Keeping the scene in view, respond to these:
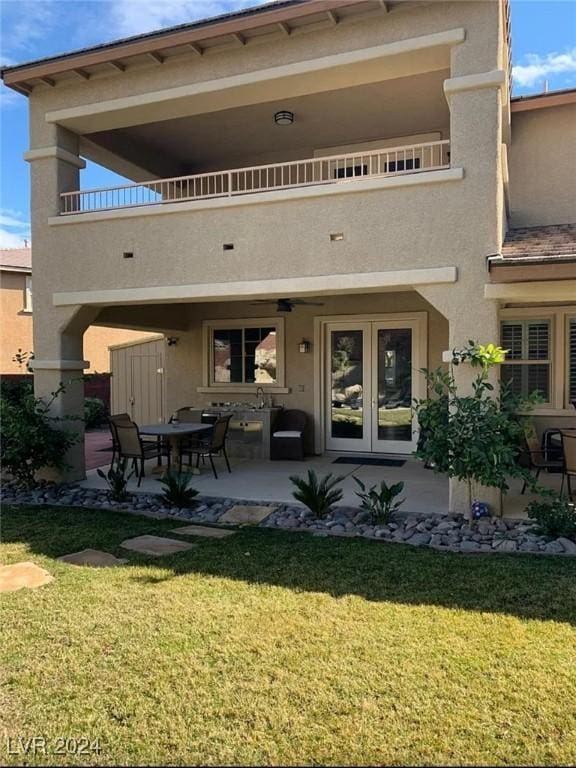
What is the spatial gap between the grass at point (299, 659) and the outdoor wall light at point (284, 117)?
865 cm

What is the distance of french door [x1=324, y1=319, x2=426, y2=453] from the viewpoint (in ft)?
41.3

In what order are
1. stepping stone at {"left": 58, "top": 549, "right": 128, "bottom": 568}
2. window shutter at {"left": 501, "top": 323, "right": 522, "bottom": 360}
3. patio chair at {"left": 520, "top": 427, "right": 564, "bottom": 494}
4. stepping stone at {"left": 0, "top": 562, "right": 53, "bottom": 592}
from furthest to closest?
window shutter at {"left": 501, "top": 323, "right": 522, "bottom": 360} < patio chair at {"left": 520, "top": 427, "right": 564, "bottom": 494} < stepping stone at {"left": 58, "top": 549, "right": 128, "bottom": 568} < stepping stone at {"left": 0, "top": 562, "right": 53, "bottom": 592}

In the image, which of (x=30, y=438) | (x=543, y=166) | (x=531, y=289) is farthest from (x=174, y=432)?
(x=543, y=166)

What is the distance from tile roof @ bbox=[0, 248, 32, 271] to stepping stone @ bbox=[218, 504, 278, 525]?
66.0 feet

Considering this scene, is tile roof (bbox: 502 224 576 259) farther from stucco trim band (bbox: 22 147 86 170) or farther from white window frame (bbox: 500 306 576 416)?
stucco trim band (bbox: 22 147 86 170)

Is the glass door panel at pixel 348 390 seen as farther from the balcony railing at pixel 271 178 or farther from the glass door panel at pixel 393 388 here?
the balcony railing at pixel 271 178

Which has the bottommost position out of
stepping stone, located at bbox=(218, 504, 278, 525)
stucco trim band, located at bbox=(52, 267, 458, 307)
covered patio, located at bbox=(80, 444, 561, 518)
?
stepping stone, located at bbox=(218, 504, 278, 525)

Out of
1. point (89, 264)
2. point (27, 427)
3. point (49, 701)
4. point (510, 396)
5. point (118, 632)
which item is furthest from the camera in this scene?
point (89, 264)

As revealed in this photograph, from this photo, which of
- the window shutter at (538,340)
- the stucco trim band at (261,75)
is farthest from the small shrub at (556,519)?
the stucco trim band at (261,75)

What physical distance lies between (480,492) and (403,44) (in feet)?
21.6

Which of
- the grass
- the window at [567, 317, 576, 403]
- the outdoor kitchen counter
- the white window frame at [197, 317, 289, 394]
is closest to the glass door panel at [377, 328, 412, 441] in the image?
the white window frame at [197, 317, 289, 394]

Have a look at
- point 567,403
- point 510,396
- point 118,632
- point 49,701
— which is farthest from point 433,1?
point 49,701

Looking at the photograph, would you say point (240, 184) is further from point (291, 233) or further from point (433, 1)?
point (433, 1)

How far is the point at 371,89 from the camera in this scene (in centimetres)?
1021
